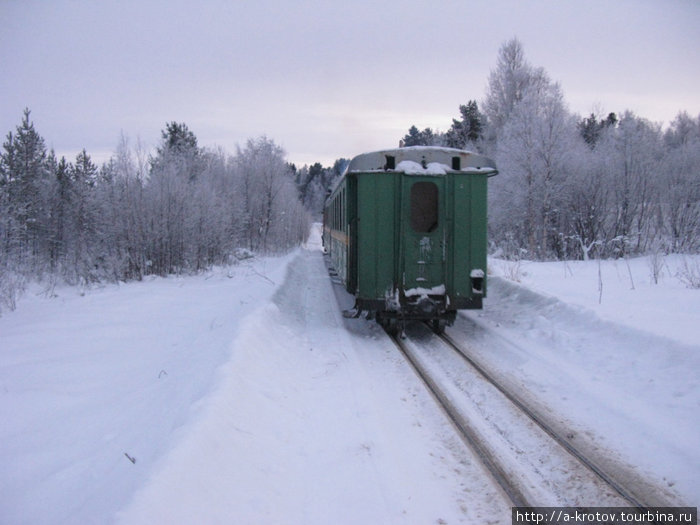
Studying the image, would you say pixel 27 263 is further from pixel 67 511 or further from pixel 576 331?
pixel 576 331

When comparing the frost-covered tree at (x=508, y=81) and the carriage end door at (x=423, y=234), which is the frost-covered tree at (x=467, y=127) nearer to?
the frost-covered tree at (x=508, y=81)

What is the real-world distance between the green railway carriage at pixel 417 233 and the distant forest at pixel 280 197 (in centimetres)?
803

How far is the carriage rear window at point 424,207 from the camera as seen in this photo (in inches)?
326

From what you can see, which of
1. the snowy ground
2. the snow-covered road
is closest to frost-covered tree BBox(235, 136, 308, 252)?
the snowy ground

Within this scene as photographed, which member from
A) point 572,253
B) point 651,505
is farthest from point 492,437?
point 572,253

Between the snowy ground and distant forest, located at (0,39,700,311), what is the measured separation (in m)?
5.80

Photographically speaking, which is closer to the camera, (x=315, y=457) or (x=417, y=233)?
(x=315, y=457)

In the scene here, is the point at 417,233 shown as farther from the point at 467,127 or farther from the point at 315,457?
the point at 467,127

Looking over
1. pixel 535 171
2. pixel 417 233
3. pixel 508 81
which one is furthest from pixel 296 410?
pixel 508 81

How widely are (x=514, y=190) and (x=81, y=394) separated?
1023 inches

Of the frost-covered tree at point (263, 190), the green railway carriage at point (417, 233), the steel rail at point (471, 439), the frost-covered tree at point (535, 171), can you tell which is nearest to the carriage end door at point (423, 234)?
the green railway carriage at point (417, 233)

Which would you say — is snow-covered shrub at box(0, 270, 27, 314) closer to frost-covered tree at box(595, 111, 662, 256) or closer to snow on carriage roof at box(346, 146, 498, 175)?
snow on carriage roof at box(346, 146, 498, 175)

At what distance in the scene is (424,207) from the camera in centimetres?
831

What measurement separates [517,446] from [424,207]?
16.1ft
